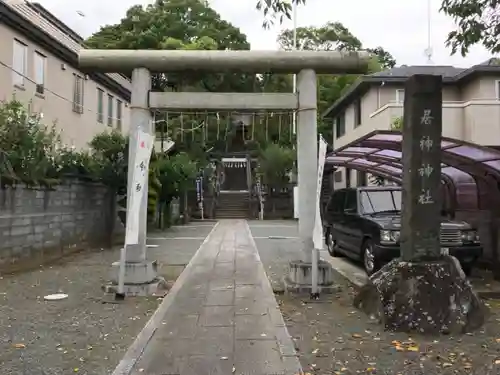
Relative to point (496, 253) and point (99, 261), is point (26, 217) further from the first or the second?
point (496, 253)

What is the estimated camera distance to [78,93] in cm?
1984

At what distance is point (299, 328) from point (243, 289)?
2430mm

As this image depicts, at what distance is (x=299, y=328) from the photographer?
6.47 meters

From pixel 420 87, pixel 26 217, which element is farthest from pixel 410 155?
pixel 26 217

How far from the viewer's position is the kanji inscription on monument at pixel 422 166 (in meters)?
6.93

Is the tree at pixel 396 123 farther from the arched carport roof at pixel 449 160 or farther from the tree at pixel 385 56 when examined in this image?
the tree at pixel 385 56

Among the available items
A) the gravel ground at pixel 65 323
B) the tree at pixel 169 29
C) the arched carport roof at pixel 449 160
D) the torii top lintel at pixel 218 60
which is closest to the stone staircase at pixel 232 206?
the tree at pixel 169 29

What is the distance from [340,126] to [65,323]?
87.5 feet

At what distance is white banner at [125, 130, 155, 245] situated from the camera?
8.28m

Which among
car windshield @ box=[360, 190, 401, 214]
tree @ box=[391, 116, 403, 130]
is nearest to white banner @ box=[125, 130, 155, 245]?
car windshield @ box=[360, 190, 401, 214]

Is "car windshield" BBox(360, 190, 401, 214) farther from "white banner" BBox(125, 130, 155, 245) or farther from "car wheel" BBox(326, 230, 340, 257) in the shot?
"white banner" BBox(125, 130, 155, 245)

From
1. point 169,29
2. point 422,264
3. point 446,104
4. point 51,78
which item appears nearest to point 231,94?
point 422,264

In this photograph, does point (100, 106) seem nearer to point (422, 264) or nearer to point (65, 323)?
point (65, 323)

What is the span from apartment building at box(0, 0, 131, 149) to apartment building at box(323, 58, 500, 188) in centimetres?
1135
